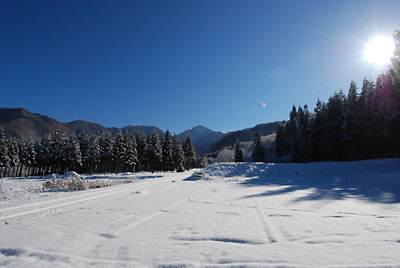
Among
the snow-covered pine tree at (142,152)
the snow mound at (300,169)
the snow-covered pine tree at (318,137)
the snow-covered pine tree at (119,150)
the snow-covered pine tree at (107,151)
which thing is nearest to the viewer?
the snow mound at (300,169)

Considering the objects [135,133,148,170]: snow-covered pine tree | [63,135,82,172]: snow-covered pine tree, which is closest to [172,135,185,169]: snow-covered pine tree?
[135,133,148,170]: snow-covered pine tree

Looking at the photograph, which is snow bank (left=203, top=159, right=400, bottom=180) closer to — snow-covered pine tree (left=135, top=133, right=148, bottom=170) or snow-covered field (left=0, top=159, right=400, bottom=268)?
snow-covered field (left=0, top=159, right=400, bottom=268)

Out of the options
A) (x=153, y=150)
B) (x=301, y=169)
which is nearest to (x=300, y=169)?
(x=301, y=169)

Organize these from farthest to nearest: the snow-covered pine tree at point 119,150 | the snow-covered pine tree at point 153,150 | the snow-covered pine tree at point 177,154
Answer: the snow-covered pine tree at point 177,154 → the snow-covered pine tree at point 153,150 → the snow-covered pine tree at point 119,150

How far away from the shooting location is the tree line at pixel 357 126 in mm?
21859

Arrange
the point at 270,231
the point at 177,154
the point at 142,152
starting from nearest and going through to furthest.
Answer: the point at 270,231 → the point at 177,154 → the point at 142,152

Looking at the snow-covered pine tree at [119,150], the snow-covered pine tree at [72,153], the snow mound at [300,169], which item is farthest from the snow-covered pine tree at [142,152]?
the snow mound at [300,169]

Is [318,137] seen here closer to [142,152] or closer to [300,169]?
[300,169]

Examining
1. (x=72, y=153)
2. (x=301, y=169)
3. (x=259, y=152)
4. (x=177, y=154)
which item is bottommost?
(x=301, y=169)

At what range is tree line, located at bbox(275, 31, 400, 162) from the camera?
71.7 feet

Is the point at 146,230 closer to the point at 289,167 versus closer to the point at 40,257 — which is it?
the point at 40,257

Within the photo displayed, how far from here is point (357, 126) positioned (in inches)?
1154

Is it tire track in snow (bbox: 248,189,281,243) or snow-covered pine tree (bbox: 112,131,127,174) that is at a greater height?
snow-covered pine tree (bbox: 112,131,127,174)

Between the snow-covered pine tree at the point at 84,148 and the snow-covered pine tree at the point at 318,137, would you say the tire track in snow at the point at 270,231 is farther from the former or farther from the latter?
the snow-covered pine tree at the point at 84,148
